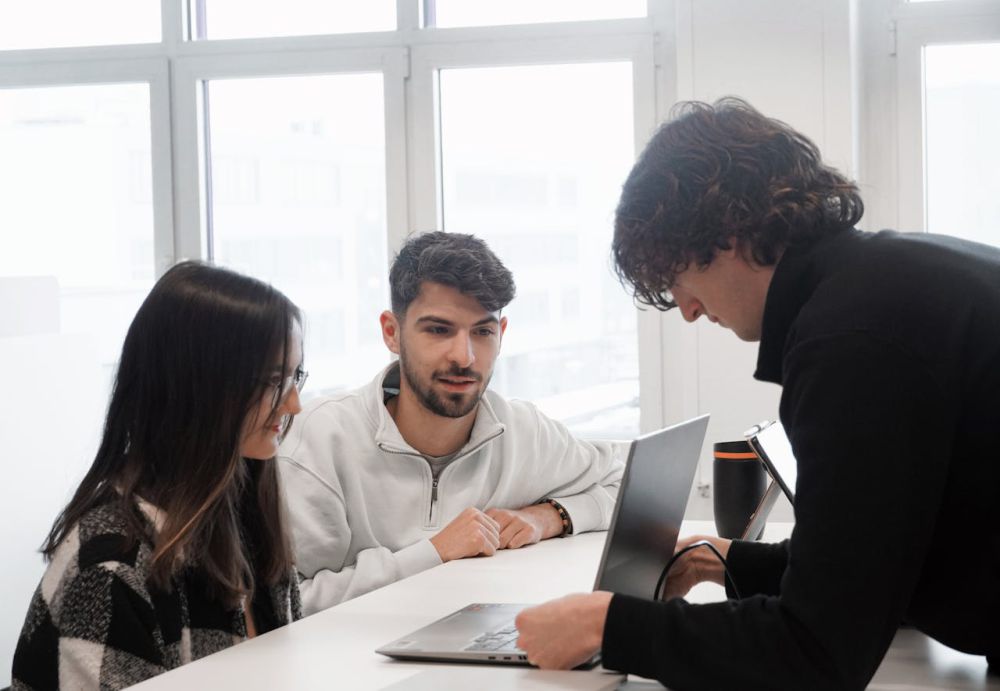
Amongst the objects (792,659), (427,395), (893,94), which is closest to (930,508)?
(792,659)

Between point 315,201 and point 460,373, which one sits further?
point 315,201

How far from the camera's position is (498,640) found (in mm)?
1539

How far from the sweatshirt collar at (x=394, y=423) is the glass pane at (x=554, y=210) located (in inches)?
54.7

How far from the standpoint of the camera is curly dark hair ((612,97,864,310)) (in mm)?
1355

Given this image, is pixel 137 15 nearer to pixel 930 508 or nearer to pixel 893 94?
pixel 893 94

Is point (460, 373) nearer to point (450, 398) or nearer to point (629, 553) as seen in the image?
point (450, 398)

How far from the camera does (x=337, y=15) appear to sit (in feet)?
13.2

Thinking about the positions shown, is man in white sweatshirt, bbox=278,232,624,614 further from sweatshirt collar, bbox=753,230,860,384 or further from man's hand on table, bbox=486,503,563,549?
sweatshirt collar, bbox=753,230,860,384

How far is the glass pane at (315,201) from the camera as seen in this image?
4.03 meters

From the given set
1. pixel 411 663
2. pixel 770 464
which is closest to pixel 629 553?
pixel 411 663

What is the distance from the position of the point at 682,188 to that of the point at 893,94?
8.31ft

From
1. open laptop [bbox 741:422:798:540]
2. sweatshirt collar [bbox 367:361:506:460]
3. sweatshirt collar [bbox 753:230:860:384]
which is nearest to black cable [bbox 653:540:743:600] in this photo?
open laptop [bbox 741:422:798:540]

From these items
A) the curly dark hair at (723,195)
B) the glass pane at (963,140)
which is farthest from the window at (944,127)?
the curly dark hair at (723,195)

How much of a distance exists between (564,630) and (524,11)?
114 inches
